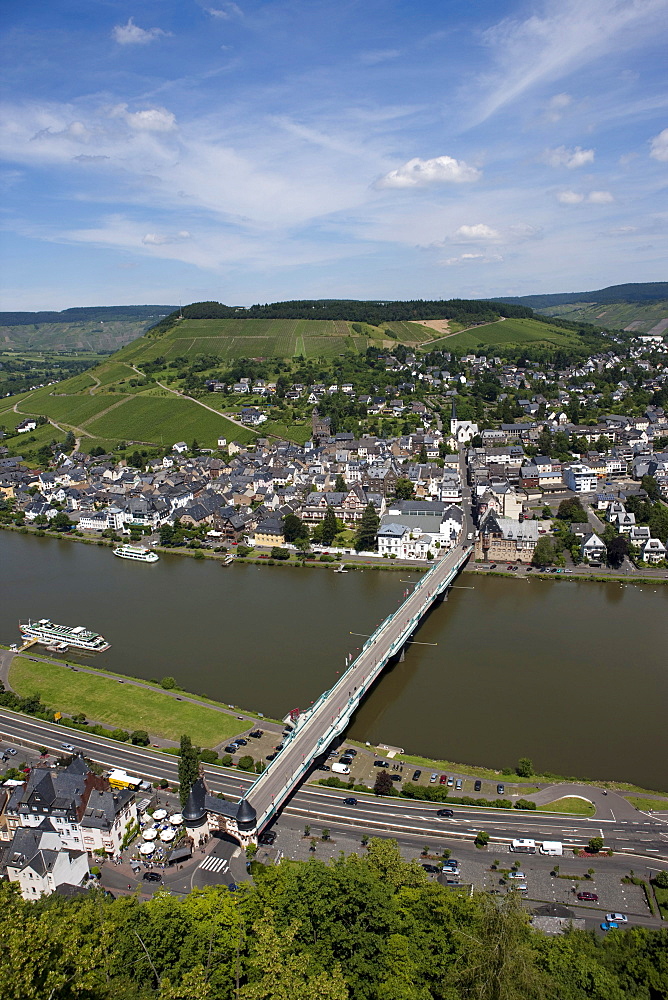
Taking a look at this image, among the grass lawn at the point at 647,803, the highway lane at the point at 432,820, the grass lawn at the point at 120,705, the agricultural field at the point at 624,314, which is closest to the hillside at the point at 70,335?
the agricultural field at the point at 624,314

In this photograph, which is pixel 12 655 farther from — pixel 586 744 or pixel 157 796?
pixel 586 744

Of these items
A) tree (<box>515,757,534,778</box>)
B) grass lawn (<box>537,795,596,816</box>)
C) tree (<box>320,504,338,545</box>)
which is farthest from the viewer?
tree (<box>320,504,338,545</box>)

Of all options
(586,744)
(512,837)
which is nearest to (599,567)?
(586,744)

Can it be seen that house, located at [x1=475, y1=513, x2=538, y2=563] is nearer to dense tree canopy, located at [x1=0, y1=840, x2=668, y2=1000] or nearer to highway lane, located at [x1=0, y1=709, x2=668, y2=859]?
highway lane, located at [x1=0, y1=709, x2=668, y2=859]

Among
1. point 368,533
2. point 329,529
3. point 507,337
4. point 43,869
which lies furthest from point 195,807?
point 507,337

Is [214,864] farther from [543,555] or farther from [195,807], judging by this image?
[543,555]

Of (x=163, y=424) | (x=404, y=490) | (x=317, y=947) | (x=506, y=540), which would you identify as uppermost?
(x=163, y=424)

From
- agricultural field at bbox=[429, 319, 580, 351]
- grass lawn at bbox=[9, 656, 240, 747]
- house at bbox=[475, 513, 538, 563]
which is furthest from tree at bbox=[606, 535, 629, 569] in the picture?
agricultural field at bbox=[429, 319, 580, 351]
